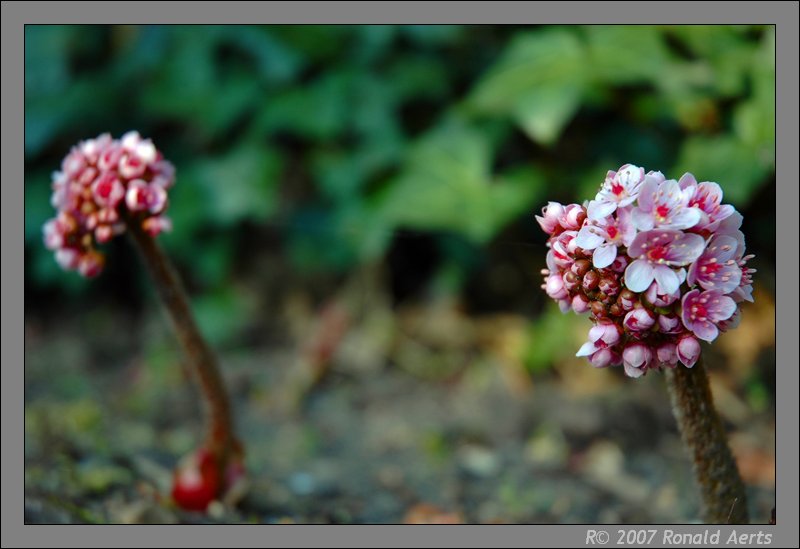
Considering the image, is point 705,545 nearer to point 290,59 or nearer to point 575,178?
point 575,178

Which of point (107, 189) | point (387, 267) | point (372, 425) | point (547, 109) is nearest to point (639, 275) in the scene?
point (107, 189)

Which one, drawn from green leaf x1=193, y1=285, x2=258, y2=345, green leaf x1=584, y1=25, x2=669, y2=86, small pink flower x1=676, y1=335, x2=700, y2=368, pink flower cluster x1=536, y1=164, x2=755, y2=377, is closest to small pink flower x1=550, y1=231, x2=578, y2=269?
pink flower cluster x1=536, y1=164, x2=755, y2=377

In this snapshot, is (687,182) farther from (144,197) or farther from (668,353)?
(144,197)

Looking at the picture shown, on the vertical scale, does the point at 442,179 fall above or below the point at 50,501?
above

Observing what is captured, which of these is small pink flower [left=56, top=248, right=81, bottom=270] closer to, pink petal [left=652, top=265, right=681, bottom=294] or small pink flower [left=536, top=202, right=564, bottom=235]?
small pink flower [left=536, top=202, right=564, bottom=235]

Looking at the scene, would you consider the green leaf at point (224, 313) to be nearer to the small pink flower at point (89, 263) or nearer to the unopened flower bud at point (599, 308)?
the small pink flower at point (89, 263)

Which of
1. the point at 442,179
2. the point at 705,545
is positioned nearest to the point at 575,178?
the point at 442,179
